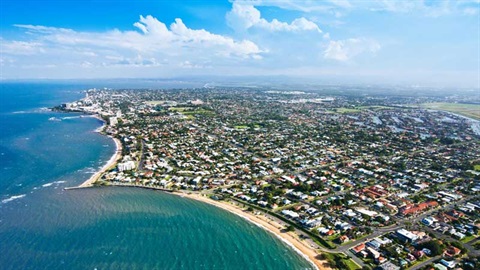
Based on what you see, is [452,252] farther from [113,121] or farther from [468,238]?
[113,121]

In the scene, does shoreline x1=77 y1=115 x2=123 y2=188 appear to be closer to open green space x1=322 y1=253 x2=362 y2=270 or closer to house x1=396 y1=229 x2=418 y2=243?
open green space x1=322 y1=253 x2=362 y2=270

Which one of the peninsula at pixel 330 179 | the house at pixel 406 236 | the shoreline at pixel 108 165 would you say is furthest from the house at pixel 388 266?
the shoreline at pixel 108 165

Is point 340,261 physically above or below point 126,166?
below

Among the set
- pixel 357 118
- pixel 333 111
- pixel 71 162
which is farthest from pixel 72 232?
pixel 333 111

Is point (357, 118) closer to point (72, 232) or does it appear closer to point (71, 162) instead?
point (71, 162)

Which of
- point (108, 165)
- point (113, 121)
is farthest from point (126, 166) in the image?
point (113, 121)
